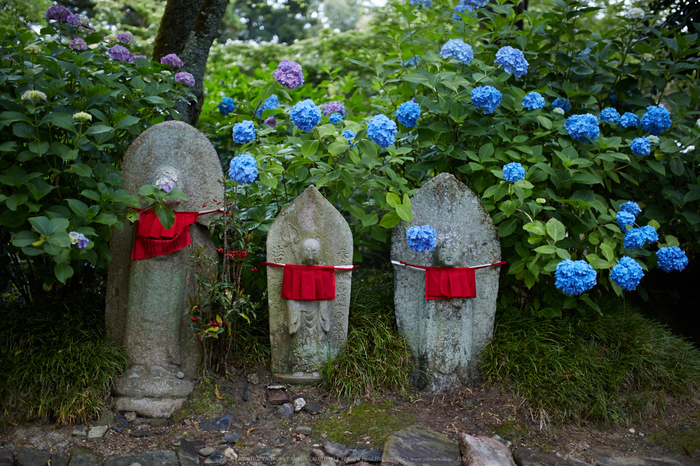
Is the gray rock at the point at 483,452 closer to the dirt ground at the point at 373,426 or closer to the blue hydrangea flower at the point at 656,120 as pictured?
the dirt ground at the point at 373,426

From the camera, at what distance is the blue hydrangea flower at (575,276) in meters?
2.67

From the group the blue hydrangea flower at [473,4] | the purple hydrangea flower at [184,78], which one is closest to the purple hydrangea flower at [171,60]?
the purple hydrangea flower at [184,78]

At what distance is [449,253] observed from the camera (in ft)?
9.82

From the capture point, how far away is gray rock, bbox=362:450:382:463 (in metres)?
2.50

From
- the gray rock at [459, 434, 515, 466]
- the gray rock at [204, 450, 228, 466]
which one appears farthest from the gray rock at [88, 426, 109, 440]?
the gray rock at [459, 434, 515, 466]

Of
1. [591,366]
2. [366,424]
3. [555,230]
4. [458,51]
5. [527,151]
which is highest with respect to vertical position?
[458,51]

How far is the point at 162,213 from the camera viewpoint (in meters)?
2.65

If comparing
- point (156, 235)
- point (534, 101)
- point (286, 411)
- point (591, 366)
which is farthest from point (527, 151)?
point (156, 235)

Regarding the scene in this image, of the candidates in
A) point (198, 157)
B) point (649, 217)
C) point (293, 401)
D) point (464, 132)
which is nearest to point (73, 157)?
point (198, 157)

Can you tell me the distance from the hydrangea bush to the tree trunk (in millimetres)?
651

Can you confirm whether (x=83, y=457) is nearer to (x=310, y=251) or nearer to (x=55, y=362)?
(x=55, y=362)

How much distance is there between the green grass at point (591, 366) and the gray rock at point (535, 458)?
27 cm

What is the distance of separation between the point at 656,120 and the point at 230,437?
315 cm

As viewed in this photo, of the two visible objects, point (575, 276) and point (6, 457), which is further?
point (575, 276)
